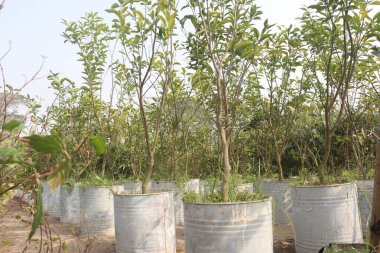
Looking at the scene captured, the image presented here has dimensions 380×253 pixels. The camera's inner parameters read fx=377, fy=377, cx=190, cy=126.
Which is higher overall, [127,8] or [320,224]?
[127,8]

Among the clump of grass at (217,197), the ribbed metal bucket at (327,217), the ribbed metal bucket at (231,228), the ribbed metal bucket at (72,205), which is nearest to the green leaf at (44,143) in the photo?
the ribbed metal bucket at (231,228)

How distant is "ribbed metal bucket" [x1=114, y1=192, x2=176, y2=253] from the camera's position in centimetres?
361

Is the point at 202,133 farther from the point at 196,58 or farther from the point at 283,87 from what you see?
the point at 196,58

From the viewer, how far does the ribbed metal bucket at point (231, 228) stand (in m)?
2.34

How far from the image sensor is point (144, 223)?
3.62m

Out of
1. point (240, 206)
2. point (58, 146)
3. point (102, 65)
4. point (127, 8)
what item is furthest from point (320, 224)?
point (102, 65)

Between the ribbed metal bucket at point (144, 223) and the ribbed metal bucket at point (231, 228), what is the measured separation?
125 centimetres

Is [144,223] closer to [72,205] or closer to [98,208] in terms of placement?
[98,208]

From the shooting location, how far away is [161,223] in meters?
3.69

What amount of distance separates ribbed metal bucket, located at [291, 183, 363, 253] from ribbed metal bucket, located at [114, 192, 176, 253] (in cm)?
129

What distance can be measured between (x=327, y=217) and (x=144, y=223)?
65.5 inches

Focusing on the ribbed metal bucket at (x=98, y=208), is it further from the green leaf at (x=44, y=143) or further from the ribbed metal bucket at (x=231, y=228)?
the green leaf at (x=44, y=143)

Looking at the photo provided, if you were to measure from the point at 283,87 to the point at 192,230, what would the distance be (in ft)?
9.96

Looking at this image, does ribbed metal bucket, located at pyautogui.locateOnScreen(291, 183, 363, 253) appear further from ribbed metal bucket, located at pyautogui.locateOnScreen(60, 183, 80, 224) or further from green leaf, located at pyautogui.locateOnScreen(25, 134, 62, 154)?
ribbed metal bucket, located at pyautogui.locateOnScreen(60, 183, 80, 224)
